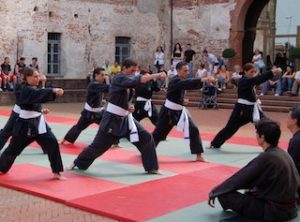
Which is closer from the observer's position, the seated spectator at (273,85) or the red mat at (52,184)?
the red mat at (52,184)

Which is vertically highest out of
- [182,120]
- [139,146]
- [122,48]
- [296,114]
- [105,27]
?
[105,27]

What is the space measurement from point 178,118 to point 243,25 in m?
15.3

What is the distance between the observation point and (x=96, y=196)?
6332 millimetres

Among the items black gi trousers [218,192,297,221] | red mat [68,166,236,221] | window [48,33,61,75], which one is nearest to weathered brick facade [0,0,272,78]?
window [48,33,61,75]

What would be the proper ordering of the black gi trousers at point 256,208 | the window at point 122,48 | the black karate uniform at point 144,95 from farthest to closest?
the window at point 122,48, the black karate uniform at point 144,95, the black gi trousers at point 256,208

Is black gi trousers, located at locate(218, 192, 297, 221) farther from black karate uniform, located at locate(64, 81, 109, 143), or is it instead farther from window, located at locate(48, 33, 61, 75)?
window, located at locate(48, 33, 61, 75)

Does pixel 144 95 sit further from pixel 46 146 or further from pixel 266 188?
pixel 266 188

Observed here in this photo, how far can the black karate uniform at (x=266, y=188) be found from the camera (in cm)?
503

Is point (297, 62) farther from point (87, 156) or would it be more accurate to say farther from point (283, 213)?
point (283, 213)

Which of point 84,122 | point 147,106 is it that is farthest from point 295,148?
point 147,106

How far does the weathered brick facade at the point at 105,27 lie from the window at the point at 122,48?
26 cm

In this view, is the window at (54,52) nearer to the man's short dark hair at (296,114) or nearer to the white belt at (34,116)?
the white belt at (34,116)

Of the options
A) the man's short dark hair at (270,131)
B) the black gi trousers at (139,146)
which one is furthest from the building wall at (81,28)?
the man's short dark hair at (270,131)

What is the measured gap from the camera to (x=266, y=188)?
5.13m
